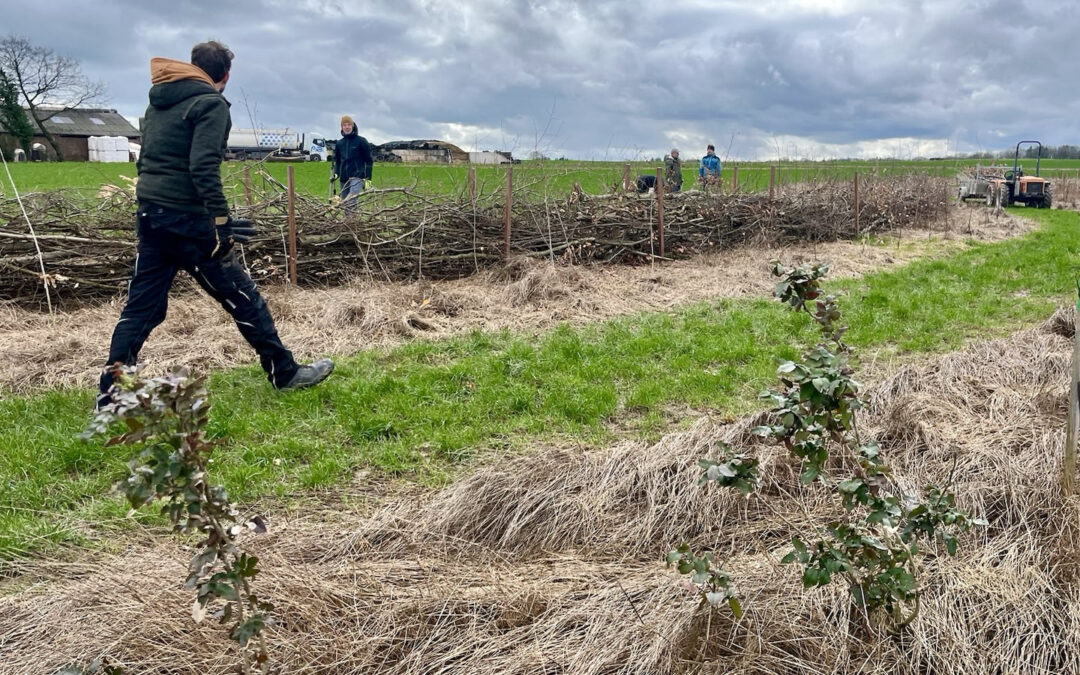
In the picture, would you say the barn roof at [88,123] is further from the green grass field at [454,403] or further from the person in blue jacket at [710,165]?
the green grass field at [454,403]

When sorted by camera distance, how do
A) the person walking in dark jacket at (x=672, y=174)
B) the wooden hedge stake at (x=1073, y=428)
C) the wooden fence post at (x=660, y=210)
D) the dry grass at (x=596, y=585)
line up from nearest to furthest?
the dry grass at (x=596, y=585)
the wooden hedge stake at (x=1073, y=428)
the wooden fence post at (x=660, y=210)
the person walking in dark jacket at (x=672, y=174)

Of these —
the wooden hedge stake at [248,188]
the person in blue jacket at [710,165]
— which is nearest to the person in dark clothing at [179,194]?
the wooden hedge stake at [248,188]

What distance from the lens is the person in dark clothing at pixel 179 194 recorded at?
3.72m

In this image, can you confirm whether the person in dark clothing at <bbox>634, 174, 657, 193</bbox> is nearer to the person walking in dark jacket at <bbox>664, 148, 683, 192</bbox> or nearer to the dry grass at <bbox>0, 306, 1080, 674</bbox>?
the person walking in dark jacket at <bbox>664, 148, 683, 192</bbox>

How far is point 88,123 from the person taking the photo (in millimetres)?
57875

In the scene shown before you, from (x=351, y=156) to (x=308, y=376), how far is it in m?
5.51

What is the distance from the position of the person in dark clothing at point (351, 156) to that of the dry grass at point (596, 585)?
6.93 m

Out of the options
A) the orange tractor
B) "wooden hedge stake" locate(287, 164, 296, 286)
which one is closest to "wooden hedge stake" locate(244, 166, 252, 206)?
"wooden hedge stake" locate(287, 164, 296, 286)

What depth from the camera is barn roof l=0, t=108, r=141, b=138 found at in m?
53.9

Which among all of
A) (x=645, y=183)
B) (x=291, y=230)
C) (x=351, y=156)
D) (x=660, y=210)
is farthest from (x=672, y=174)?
(x=291, y=230)

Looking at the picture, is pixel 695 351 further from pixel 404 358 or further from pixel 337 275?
pixel 337 275

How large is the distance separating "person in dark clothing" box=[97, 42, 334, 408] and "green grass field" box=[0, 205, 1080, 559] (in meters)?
0.57

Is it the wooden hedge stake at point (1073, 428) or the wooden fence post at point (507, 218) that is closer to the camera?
the wooden hedge stake at point (1073, 428)

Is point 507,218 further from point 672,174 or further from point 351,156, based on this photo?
point 672,174
